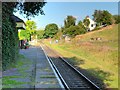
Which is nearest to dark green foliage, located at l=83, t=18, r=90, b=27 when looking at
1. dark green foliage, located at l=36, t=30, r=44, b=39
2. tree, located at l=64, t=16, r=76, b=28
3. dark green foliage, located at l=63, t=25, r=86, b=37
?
tree, located at l=64, t=16, r=76, b=28

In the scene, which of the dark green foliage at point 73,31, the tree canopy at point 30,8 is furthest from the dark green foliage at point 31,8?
the dark green foliage at point 73,31

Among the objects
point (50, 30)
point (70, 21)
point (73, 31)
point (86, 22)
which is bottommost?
point (73, 31)

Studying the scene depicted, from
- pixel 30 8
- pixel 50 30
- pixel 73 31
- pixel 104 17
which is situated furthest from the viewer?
pixel 50 30

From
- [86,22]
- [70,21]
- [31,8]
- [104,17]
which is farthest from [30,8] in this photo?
[86,22]

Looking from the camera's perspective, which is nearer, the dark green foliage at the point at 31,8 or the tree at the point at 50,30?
the dark green foliage at the point at 31,8

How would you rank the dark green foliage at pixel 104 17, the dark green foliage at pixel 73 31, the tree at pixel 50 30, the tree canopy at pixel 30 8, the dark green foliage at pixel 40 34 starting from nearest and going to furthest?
the tree canopy at pixel 30 8 < the dark green foliage at pixel 73 31 < the dark green foliage at pixel 104 17 < the tree at pixel 50 30 < the dark green foliage at pixel 40 34

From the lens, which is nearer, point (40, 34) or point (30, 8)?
point (30, 8)

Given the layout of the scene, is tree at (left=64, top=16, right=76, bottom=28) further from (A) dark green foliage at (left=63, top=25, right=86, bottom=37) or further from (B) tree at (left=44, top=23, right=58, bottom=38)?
(B) tree at (left=44, top=23, right=58, bottom=38)

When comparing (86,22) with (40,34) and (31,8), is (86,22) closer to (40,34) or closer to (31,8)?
(40,34)

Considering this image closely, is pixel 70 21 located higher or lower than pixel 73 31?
higher

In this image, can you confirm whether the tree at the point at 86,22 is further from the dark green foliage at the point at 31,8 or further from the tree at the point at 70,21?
the dark green foliage at the point at 31,8

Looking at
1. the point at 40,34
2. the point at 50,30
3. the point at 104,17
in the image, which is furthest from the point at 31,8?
the point at 40,34

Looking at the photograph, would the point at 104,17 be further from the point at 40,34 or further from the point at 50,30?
the point at 40,34

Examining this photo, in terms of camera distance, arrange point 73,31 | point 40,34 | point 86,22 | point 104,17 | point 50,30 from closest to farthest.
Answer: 1. point 73,31
2. point 104,17
3. point 86,22
4. point 50,30
5. point 40,34
